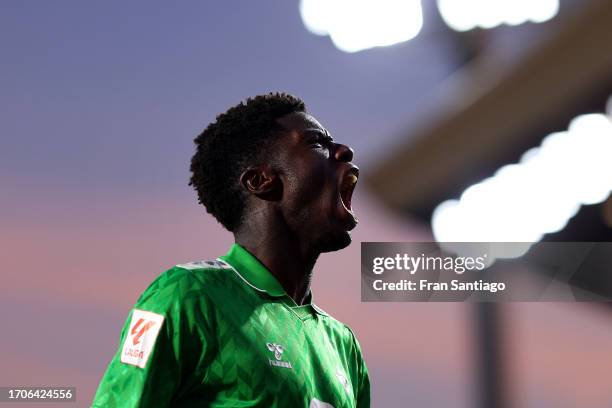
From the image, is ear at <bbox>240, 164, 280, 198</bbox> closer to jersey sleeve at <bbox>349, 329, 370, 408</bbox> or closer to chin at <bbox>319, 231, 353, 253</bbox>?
chin at <bbox>319, 231, 353, 253</bbox>

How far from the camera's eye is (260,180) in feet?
7.36

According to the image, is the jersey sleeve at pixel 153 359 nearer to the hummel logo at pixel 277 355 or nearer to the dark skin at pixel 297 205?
the hummel logo at pixel 277 355

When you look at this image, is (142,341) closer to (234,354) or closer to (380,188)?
(234,354)

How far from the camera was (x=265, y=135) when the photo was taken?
2.30 metres

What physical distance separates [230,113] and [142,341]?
2.73ft

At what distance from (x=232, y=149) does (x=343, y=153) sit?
33 centimetres

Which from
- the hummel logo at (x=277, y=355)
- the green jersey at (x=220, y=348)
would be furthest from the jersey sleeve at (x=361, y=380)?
the hummel logo at (x=277, y=355)

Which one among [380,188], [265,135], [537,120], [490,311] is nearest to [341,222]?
[265,135]

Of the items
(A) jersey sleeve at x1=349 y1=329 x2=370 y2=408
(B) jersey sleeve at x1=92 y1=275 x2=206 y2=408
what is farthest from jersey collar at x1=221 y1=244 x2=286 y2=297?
(A) jersey sleeve at x1=349 y1=329 x2=370 y2=408

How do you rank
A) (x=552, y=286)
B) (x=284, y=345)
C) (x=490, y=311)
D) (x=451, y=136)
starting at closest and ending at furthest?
(x=284, y=345) < (x=552, y=286) < (x=490, y=311) < (x=451, y=136)

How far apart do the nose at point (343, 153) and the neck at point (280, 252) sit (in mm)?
257

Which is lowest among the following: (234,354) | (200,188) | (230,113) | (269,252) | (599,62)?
(234,354)

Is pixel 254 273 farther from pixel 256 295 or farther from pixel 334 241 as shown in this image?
pixel 334 241

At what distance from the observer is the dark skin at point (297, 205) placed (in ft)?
7.20
